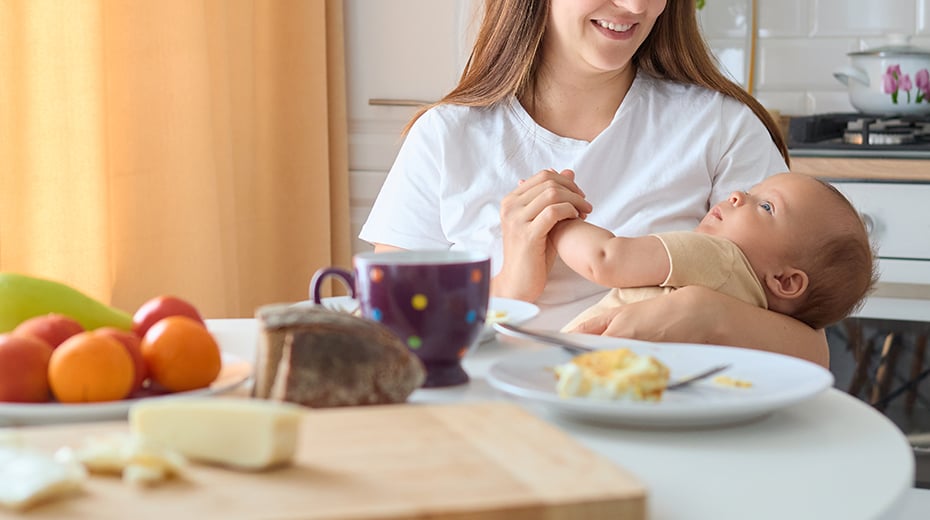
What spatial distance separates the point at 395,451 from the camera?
654mm

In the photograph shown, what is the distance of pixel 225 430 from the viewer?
639 millimetres

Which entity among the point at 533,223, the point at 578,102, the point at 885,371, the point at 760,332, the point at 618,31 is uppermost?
the point at 618,31

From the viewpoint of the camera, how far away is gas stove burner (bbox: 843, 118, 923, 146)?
2.50 metres

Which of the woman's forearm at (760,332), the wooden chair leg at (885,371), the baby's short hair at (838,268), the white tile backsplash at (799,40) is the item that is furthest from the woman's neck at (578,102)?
the white tile backsplash at (799,40)

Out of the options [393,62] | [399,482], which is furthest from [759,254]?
[393,62]

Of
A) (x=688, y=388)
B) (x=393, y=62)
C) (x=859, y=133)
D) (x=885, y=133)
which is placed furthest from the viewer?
(x=393, y=62)

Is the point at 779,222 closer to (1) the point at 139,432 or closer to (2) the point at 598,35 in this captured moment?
(2) the point at 598,35

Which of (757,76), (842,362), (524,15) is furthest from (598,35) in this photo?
(757,76)

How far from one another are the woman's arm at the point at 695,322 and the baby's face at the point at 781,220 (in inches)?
7.7

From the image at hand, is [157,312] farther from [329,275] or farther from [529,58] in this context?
[529,58]

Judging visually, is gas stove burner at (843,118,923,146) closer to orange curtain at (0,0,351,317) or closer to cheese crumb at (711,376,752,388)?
orange curtain at (0,0,351,317)

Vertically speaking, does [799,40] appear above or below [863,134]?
above

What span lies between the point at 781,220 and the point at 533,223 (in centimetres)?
33

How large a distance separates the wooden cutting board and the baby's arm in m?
0.78
